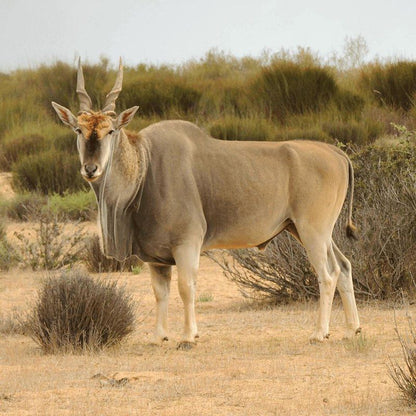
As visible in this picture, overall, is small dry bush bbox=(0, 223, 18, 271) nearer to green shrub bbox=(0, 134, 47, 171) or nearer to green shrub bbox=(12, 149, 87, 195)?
green shrub bbox=(12, 149, 87, 195)

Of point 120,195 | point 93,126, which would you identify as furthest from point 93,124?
point 120,195

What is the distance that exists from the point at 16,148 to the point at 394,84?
10.7 metres

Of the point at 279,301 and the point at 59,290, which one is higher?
the point at 59,290

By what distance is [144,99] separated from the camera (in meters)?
27.0

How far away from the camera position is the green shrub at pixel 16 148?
24.2 m

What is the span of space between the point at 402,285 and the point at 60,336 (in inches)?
181

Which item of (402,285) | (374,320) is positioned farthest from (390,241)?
(374,320)

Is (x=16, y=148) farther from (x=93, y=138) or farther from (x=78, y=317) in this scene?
(x=93, y=138)

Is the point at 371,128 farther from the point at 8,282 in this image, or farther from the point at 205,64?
the point at 205,64

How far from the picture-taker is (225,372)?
7258 millimetres

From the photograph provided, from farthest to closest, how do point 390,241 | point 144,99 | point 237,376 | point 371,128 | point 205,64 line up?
point 205,64 → point 144,99 → point 371,128 → point 390,241 → point 237,376

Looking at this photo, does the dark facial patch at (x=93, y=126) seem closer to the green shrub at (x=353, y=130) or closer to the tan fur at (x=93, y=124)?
the tan fur at (x=93, y=124)

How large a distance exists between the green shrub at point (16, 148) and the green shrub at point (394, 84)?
9.30m

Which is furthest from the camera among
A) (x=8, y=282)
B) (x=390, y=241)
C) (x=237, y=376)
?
(x=8, y=282)
